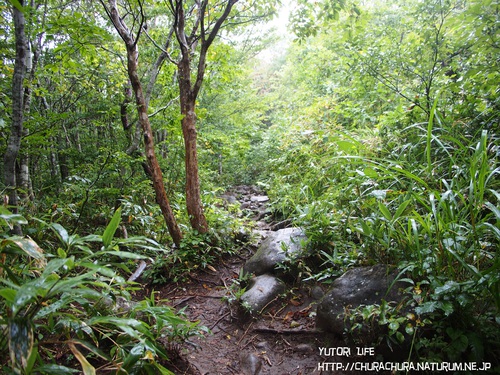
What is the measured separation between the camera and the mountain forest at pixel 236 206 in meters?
1.54

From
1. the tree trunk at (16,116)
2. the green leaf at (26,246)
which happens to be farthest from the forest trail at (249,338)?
the tree trunk at (16,116)

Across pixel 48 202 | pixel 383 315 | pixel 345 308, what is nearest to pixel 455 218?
pixel 383 315

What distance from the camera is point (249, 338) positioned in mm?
2695

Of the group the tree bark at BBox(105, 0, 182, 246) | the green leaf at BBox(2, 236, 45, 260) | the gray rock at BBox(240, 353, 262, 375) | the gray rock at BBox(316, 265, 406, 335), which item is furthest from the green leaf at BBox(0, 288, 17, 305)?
the tree bark at BBox(105, 0, 182, 246)

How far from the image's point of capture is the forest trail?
7.38 feet

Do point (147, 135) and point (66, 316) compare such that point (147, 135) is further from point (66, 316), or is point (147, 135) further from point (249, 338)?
point (249, 338)

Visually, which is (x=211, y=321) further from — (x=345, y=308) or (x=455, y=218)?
(x=455, y=218)

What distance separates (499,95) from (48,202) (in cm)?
632

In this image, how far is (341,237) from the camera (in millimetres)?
3059

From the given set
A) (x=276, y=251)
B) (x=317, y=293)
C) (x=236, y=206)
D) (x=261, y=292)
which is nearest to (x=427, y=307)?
(x=317, y=293)

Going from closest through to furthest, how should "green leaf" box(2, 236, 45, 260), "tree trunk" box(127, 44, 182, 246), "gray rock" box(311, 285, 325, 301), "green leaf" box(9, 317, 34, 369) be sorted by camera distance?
"green leaf" box(9, 317, 34, 369) < "green leaf" box(2, 236, 45, 260) < "gray rock" box(311, 285, 325, 301) < "tree trunk" box(127, 44, 182, 246)

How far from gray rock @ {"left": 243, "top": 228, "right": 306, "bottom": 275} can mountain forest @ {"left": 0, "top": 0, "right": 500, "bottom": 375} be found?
16 cm

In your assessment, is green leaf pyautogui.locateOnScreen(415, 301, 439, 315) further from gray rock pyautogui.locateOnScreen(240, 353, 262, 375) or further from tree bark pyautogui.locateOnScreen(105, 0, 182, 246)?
tree bark pyautogui.locateOnScreen(105, 0, 182, 246)

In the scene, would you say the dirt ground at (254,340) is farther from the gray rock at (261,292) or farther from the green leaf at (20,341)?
the green leaf at (20,341)
